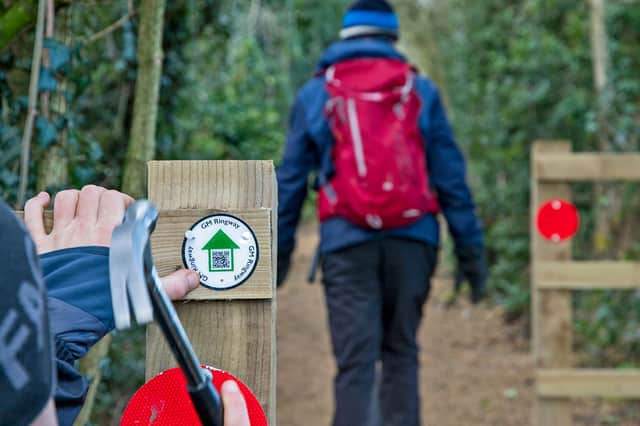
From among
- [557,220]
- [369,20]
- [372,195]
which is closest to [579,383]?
[557,220]

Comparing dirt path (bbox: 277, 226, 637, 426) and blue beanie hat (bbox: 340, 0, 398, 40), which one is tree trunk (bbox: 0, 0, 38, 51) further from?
dirt path (bbox: 277, 226, 637, 426)

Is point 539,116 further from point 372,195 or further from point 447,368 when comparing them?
point 372,195

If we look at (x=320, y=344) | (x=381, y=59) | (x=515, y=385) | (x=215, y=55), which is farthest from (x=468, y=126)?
(x=381, y=59)

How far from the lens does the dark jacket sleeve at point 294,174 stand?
3.99 metres

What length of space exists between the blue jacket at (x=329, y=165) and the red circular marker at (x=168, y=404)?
2.53 m

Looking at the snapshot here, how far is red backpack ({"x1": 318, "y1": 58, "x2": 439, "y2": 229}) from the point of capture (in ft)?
12.3

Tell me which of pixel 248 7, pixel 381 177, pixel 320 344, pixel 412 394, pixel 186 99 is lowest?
pixel 320 344

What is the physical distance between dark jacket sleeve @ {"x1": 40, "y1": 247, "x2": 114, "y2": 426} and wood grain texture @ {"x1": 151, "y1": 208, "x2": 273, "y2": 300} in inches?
5.5

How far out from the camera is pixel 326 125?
3873 millimetres

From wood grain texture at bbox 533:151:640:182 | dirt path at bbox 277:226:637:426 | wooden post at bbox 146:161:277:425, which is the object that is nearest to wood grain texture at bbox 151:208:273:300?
wooden post at bbox 146:161:277:425

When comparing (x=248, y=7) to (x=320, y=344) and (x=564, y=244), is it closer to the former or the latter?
(x=564, y=244)

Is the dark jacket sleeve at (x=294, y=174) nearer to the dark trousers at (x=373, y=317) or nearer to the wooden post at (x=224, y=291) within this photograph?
the dark trousers at (x=373, y=317)

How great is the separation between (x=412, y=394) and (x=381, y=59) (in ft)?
4.84

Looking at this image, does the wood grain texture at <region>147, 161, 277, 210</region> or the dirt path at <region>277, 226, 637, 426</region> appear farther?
the dirt path at <region>277, 226, 637, 426</region>
